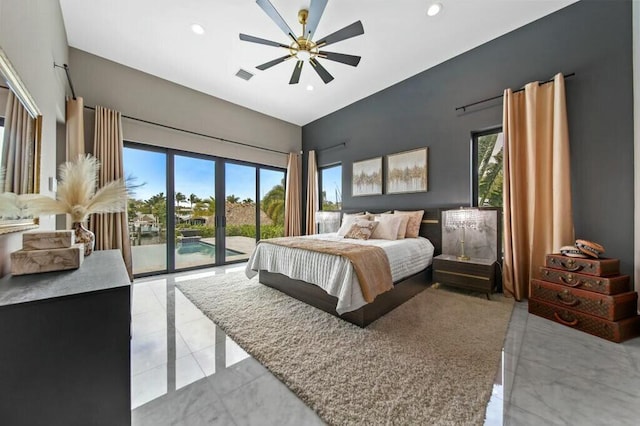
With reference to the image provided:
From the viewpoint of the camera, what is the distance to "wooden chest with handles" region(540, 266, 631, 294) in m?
2.02

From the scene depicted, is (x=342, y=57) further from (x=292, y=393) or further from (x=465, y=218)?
(x=292, y=393)

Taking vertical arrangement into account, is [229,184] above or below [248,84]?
below

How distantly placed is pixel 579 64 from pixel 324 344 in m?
3.88

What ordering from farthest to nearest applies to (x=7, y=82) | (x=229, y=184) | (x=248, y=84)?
(x=229, y=184)
(x=248, y=84)
(x=7, y=82)

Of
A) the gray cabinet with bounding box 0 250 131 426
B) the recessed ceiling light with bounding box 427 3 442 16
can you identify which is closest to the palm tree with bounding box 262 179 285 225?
the recessed ceiling light with bounding box 427 3 442 16

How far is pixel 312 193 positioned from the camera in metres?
5.63

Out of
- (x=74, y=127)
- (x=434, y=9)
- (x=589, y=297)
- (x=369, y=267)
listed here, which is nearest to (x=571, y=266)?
(x=589, y=297)

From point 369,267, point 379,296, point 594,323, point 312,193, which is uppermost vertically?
point 312,193

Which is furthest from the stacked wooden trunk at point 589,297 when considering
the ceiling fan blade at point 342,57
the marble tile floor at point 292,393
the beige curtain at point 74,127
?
the beige curtain at point 74,127

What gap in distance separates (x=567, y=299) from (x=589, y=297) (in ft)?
0.49

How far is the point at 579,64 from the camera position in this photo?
2.59 meters

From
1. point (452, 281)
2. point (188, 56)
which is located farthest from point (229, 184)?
point (452, 281)

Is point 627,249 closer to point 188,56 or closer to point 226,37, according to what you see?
point 226,37

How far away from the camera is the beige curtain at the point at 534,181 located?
101 inches
